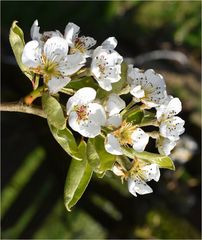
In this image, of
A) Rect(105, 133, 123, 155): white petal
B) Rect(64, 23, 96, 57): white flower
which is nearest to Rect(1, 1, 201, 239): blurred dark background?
Rect(64, 23, 96, 57): white flower

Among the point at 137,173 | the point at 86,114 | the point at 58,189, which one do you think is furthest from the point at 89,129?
the point at 58,189

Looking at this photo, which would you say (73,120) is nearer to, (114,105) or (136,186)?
(114,105)

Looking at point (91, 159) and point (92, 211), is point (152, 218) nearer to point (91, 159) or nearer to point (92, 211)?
point (92, 211)

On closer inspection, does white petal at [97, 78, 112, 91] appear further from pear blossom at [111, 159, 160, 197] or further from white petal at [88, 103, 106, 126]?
pear blossom at [111, 159, 160, 197]

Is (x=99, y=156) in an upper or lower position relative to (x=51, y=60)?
lower

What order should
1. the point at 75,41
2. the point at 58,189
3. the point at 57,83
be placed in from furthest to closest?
the point at 58,189, the point at 75,41, the point at 57,83

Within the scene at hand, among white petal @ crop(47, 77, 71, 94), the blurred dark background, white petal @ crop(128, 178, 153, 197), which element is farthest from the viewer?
the blurred dark background

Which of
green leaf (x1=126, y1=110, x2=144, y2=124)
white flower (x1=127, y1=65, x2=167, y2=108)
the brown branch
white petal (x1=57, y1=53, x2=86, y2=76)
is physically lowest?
green leaf (x1=126, y1=110, x2=144, y2=124)
